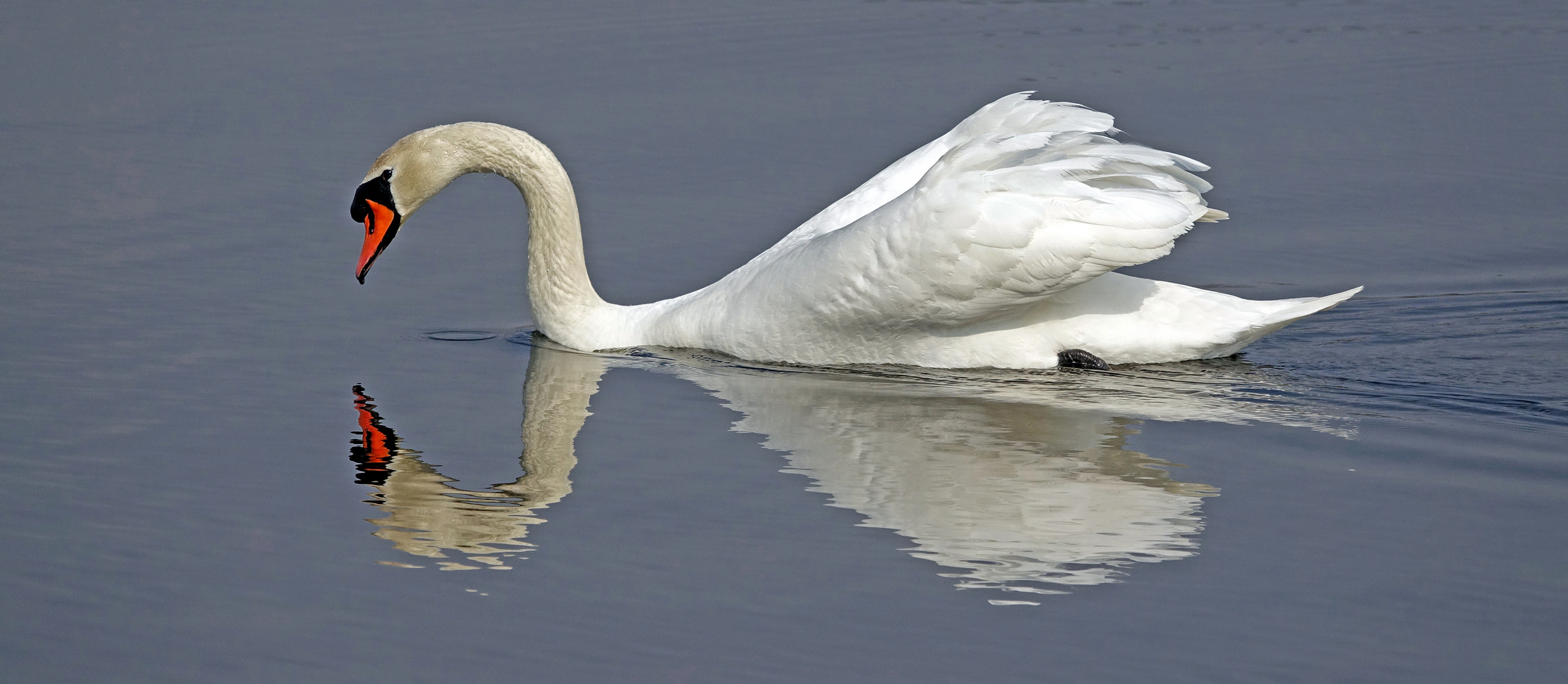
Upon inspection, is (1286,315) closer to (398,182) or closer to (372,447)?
(372,447)

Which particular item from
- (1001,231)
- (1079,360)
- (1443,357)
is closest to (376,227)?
(1001,231)

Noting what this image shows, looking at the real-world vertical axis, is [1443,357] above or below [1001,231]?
below

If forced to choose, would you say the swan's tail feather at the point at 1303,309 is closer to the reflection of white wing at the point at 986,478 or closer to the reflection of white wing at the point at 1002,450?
the reflection of white wing at the point at 1002,450

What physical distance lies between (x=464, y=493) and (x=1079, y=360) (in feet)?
10.8

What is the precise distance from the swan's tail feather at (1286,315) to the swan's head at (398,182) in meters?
4.28

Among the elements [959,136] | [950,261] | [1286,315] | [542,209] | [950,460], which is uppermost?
[959,136]

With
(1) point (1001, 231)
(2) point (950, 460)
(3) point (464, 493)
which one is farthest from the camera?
(1) point (1001, 231)

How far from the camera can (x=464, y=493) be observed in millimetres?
7109

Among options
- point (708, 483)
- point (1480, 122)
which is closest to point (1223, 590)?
point (708, 483)

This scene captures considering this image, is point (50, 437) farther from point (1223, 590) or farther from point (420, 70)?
point (420, 70)

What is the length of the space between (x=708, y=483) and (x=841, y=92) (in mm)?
7440

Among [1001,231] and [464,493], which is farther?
[1001,231]

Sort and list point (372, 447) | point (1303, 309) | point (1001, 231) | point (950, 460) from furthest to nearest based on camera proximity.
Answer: point (1303, 309)
point (1001, 231)
point (372, 447)
point (950, 460)

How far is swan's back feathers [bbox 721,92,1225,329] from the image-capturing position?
812cm
